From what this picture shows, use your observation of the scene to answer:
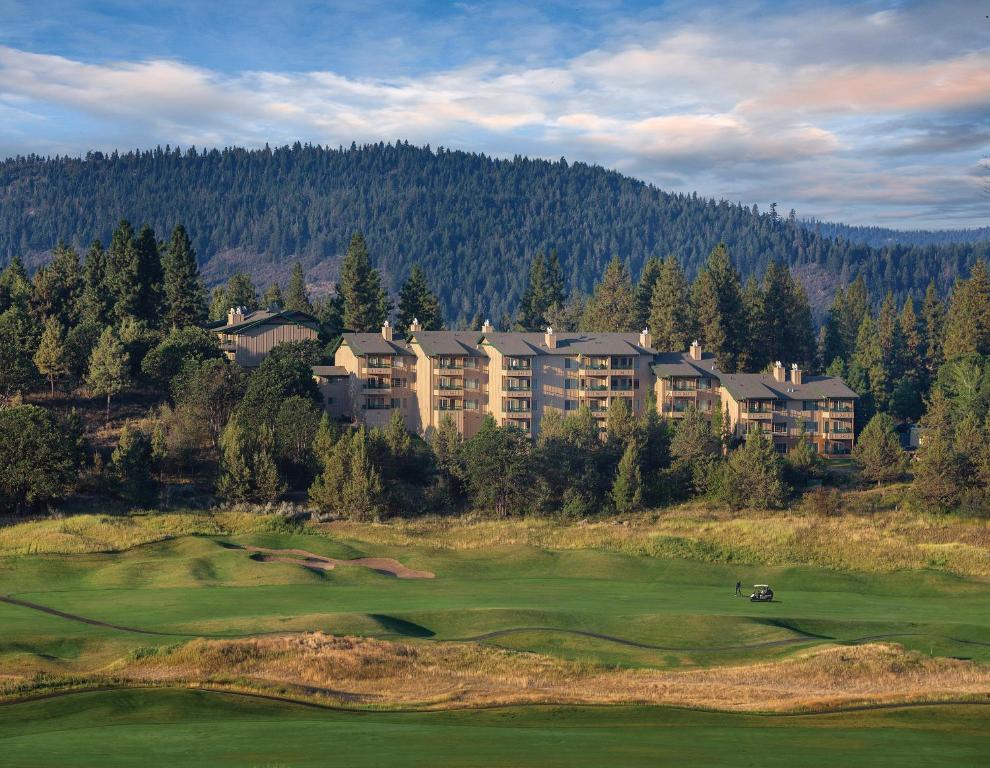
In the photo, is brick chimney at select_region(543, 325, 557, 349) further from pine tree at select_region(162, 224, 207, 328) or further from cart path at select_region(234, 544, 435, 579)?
cart path at select_region(234, 544, 435, 579)

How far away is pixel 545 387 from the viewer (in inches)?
3935

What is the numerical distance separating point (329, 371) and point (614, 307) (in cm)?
4369

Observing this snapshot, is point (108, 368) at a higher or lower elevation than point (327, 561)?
higher

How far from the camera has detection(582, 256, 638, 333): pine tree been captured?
12694 cm

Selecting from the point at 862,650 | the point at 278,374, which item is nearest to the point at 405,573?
the point at 862,650

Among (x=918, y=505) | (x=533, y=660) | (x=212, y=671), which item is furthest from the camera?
(x=918, y=505)

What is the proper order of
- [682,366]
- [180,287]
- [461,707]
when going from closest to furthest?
[461,707] → [682,366] → [180,287]

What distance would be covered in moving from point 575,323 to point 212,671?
110m

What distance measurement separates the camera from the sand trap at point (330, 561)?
56.4 meters

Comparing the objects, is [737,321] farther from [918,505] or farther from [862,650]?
[862,650]

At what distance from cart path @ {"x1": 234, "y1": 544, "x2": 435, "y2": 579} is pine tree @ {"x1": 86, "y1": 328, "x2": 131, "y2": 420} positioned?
35.7 metres

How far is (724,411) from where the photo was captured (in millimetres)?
99688

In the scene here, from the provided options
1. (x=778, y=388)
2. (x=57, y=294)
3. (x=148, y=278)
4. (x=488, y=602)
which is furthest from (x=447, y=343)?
(x=488, y=602)

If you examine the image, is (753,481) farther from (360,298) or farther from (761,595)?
(360,298)
